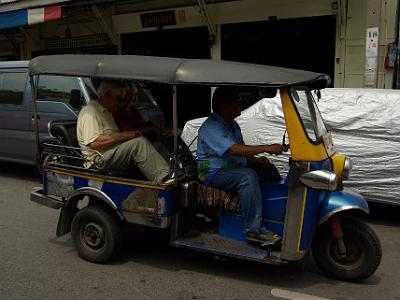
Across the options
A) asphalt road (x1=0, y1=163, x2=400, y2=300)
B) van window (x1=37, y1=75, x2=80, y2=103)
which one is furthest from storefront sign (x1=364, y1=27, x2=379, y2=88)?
van window (x1=37, y1=75, x2=80, y2=103)

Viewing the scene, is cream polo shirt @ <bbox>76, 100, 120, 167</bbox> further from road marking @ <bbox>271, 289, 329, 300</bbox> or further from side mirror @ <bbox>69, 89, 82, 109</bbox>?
side mirror @ <bbox>69, 89, 82, 109</bbox>

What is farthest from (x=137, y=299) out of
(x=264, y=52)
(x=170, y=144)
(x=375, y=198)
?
(x=264, y=52)

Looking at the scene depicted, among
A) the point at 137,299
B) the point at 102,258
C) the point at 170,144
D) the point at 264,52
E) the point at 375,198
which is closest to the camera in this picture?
the point at 137,299

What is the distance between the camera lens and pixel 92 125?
175 inches

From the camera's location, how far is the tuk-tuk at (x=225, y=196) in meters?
3.75

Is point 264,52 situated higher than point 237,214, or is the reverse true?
point 264,52

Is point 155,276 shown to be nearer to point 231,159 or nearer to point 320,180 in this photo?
point 231,159

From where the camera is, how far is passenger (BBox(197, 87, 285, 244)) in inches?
155

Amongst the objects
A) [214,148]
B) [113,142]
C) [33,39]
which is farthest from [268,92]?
[33,39]

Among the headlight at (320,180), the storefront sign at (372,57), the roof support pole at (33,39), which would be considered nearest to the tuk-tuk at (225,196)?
the headlight at (320,180)

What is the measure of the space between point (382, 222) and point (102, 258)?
3.33 meters

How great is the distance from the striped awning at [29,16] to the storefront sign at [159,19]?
85.4 inches

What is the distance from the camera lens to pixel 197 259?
4.54 meters

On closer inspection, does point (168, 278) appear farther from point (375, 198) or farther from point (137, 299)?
point (375, 198)
